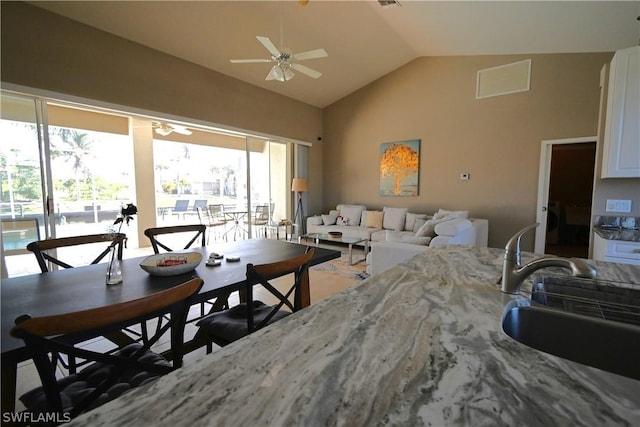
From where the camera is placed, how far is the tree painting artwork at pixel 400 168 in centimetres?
591

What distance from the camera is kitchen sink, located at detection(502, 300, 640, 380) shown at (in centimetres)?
86

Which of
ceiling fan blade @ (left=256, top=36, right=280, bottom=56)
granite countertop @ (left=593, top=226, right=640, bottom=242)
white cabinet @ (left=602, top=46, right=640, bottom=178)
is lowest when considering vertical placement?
granite countertop @ (left=593, top=226, right=640, bottom=242)

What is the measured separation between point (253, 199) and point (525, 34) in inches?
204

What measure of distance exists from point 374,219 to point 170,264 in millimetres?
4802

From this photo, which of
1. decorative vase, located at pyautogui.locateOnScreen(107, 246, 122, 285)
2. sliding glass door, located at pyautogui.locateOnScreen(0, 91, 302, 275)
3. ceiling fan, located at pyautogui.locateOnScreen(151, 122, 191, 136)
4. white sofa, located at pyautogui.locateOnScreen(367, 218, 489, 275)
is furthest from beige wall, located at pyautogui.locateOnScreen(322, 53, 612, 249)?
decorative vase, located at pyautogui.locateOnScreen(107, 246, 122, 285)

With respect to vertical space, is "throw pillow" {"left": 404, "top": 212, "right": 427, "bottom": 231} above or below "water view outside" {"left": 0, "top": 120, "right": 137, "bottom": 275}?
below

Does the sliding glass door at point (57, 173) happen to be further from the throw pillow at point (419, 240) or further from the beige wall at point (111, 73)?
the throw pillow at point (419, 240)

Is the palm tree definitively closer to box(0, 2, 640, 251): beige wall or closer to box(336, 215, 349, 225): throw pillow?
box(0, 2, 640, 251): beige wall

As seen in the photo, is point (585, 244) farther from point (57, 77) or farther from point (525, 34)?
point (57, 77)

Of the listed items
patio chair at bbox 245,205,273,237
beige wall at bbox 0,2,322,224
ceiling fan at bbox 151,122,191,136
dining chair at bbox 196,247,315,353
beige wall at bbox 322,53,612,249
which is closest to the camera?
dining chair at bbox 196,247,315,353

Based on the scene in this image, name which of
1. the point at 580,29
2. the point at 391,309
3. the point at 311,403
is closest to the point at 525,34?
the point at 580,29

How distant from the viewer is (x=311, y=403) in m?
0.54

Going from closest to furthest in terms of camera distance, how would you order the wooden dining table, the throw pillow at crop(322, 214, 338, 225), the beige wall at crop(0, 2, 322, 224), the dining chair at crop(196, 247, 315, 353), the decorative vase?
the wooden dining table → the dining chair at crop(196, 247, 315, 353) → the decorative vase → the beige wall at crop(0, 2, 322, 224) → the throw pillow at crop(322, 214, 338, 225)

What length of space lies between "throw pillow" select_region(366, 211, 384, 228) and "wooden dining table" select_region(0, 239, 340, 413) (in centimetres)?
411
